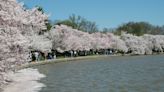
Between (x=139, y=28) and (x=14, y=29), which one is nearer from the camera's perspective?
(x=14, y=29)

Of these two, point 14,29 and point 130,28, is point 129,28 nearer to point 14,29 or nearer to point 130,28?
point 130,28

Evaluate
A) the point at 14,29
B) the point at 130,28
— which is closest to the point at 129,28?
the point at 130,28

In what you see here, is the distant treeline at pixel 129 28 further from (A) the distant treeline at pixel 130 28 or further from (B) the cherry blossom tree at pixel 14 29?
(B) the cherry blossom tree at pixel 14 29

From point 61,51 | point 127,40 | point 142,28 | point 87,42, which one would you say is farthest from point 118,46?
point 142,28

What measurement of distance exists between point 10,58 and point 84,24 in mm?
101860

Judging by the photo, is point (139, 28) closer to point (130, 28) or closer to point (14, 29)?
point (130, 28)

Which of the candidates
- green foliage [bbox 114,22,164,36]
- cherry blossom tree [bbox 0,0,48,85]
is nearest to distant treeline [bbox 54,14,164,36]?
green foliage [bbox 114,22,164,36]

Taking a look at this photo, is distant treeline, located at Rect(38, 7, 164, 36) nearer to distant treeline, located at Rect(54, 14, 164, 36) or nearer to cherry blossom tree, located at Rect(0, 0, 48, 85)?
distant treeline, located at Rect(54, 14, 164, 36)

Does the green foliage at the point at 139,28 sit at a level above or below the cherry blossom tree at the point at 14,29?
above

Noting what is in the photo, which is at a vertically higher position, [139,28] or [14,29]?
[139,28]

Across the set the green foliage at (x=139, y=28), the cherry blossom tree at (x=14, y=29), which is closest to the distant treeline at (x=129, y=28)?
the green foliage at (x=139, y=28)

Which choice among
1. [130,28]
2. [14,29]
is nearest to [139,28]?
[130,28]

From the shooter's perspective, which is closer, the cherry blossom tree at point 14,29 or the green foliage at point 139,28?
the cherry blossom tree at point 14,29

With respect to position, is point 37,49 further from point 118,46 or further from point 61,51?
point 118,46
